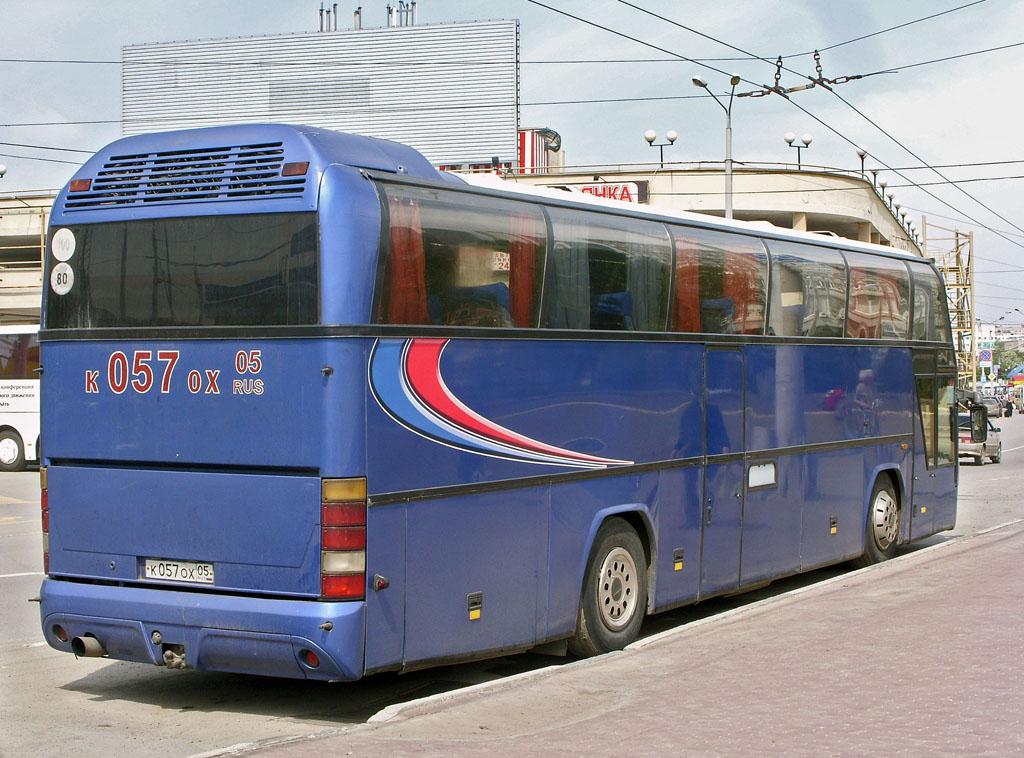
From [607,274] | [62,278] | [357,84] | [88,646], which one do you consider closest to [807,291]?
[607,274]

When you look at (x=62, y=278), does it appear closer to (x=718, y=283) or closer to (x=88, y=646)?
(x=88, y=646)

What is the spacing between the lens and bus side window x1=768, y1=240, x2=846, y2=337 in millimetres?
11672

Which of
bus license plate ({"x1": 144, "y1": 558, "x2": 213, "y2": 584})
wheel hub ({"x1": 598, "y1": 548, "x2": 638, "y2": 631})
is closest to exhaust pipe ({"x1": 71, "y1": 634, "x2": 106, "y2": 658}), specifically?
bus license plate ({"x1": 144, "y1": 558, "x2": 213, "y2": 584})

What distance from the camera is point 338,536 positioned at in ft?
22.3

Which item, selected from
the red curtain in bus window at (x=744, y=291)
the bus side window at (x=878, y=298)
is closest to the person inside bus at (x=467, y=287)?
the red curtain in bus window at (x=744, y=291)

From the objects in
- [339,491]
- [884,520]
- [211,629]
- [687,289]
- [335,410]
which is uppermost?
[687,289]

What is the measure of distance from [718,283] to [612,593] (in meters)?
2.97

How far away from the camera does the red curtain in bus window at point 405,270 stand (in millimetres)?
7125

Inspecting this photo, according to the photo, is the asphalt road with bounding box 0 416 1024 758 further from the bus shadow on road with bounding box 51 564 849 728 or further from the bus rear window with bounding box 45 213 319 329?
the bus rear window with bounding box 45 213 319 329

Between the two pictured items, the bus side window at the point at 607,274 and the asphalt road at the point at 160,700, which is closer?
the asphalt road at the point at 160,700

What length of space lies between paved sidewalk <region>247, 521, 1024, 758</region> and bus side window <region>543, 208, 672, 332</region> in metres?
2.31

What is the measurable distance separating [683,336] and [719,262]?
1.02 metres

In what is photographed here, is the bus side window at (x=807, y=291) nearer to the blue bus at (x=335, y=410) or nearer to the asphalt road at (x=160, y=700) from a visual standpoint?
the blue bus at (x=335, y=410)

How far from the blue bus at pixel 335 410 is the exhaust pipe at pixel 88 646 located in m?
0.02
